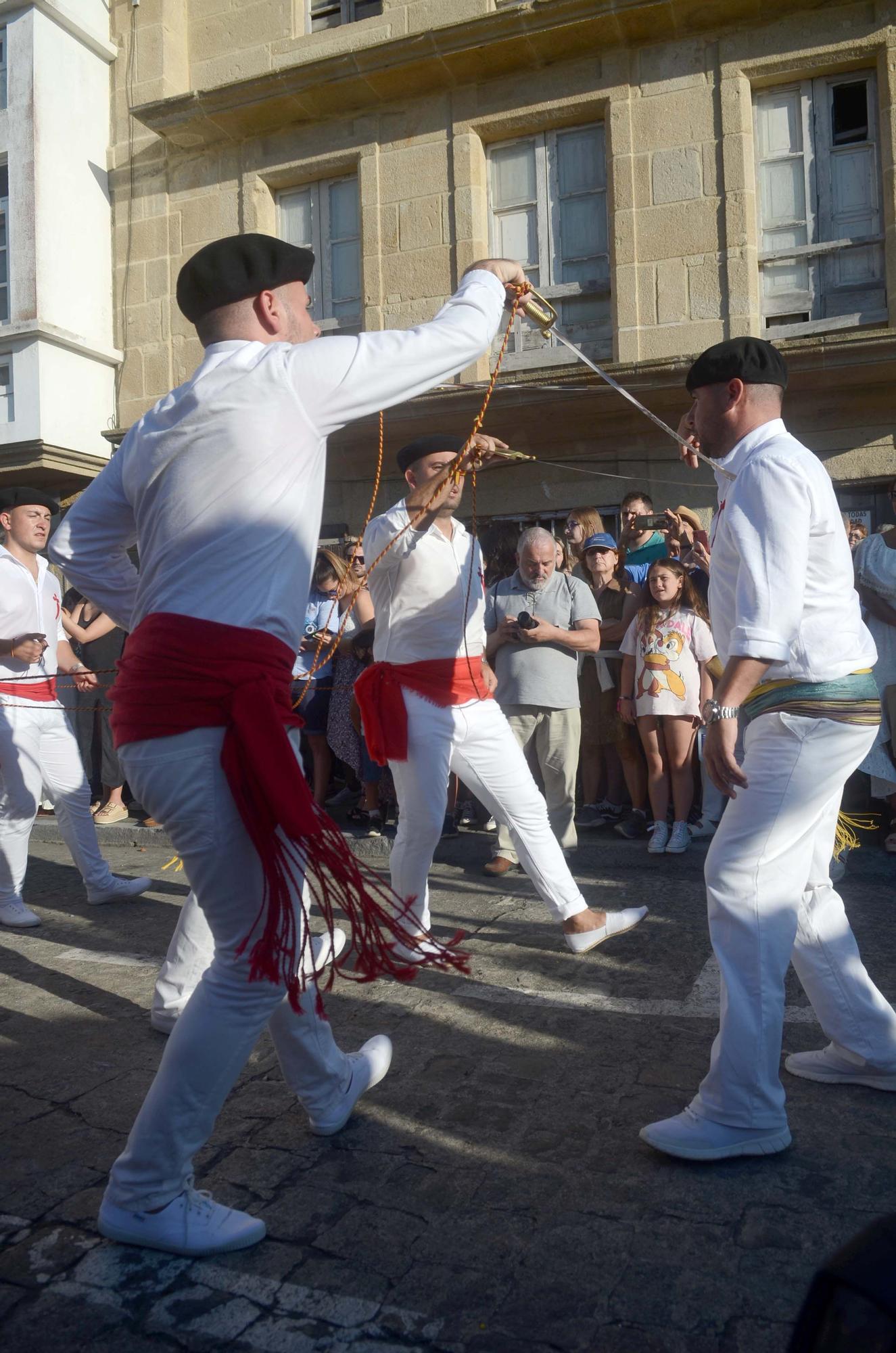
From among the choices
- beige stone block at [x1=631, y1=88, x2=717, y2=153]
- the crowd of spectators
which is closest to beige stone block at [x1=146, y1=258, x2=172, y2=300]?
beige stone block at [x1=631, y1=88, x2=717, y2=153]

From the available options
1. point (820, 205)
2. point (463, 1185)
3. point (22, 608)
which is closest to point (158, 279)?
point (820, 205)

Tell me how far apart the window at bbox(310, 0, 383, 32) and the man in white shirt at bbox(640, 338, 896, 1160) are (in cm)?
1176

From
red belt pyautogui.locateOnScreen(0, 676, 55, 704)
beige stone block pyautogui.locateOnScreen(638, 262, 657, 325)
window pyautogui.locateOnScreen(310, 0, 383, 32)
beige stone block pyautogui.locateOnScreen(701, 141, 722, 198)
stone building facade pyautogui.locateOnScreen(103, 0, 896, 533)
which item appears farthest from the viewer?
window pyautogui.locateOnScreen(310, 0, 383, 32)

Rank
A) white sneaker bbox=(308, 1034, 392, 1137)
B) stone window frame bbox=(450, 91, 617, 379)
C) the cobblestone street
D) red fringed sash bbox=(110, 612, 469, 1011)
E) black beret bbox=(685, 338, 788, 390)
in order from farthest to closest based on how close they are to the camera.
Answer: stone window frame bbox=(450, 91, 617, 379) < black beret bbox=(685, 338, 788, 390) < white sneaker bbox=(308, 1034, 392, 1137) < red fringed sash bbox=(110, 612, 469, 1011) < the cobblestone street

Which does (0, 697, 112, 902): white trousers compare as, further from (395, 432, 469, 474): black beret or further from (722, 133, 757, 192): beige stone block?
(722, 133, 757, 192): beige stone block

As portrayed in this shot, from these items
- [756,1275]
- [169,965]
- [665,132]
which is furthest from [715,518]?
[665,132]

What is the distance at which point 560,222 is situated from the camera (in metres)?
11.6

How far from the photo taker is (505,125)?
1151cm

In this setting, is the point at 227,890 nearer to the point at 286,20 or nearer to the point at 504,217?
the point at 504,217

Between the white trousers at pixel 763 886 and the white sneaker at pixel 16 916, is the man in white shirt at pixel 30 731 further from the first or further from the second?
the white trousers at pixel 763 886

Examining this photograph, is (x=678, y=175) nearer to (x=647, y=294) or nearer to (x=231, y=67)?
(x=647, y=294)

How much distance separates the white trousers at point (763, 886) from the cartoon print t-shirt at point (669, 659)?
3747mm

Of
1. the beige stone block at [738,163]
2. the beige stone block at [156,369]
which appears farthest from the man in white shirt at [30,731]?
the beige stone block at [156,369]

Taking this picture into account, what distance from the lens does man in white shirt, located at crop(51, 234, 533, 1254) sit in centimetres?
231
